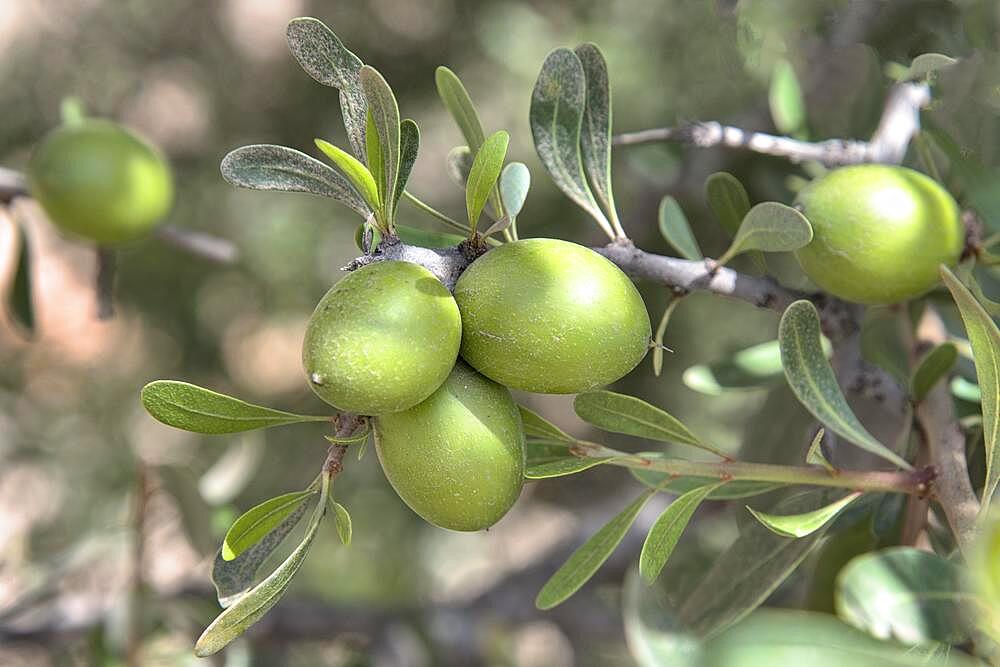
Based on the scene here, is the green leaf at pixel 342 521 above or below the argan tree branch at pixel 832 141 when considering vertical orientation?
below

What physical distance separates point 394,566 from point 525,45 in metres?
1.41

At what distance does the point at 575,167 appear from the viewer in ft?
2.93

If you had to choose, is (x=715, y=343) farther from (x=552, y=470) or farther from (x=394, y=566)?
(x=552, y=470)

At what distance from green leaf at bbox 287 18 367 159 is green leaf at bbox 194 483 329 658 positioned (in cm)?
31

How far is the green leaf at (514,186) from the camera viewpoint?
0.84 meters

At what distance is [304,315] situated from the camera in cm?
284

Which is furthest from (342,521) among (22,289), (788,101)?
(22,289)

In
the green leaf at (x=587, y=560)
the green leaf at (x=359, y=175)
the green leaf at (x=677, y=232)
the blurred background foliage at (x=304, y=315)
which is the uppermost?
the green leaf at (x=359, y=175)

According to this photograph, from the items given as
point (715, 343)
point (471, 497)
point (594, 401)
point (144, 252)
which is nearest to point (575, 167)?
point (594, 401)

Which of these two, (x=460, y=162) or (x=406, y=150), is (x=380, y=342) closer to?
(x=406, y=150)

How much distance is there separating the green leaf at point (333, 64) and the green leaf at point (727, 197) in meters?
0.39

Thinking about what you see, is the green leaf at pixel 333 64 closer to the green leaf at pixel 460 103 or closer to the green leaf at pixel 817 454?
the green leaf at pixel 460 103

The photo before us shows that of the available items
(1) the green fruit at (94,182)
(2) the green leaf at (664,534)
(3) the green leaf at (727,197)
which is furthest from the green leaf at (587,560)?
(1) the green fruit at (94,182)

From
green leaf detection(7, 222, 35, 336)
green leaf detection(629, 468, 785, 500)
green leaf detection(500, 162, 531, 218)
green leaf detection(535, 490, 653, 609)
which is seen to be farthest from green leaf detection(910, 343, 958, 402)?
green leaf detection(7, 222, 35, 336)
